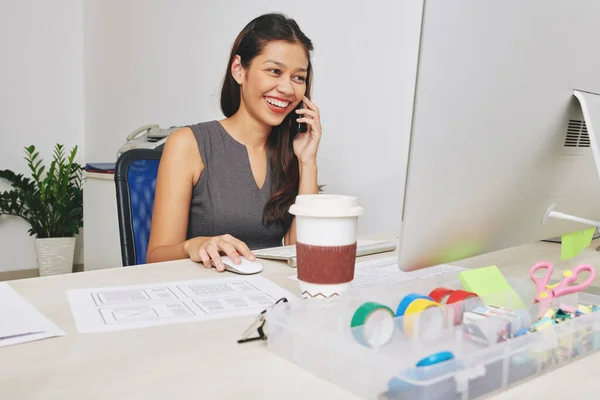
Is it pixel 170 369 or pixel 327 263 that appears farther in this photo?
pixel 327 263

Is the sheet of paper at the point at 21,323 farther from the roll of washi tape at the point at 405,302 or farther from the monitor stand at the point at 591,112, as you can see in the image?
the monitor stand at the point at 591,112

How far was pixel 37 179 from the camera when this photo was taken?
3.65 metres

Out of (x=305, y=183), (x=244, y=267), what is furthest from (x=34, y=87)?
(x=244, y=267)

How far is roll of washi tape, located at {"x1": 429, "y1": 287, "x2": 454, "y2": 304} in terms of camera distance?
65 centimetres

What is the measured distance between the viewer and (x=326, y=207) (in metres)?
0.66

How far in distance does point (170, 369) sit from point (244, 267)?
44 cm

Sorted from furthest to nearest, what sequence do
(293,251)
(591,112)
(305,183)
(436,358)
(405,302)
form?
(305,183)
(293,251)
(591,112)
(405,302)
(436,358)

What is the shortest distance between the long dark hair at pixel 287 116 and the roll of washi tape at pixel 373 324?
0.97 meters

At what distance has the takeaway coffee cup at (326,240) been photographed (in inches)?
26.4

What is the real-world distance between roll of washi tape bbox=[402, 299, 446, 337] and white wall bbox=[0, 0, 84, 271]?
12.1 ft

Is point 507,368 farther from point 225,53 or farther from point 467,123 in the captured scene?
point 225,53

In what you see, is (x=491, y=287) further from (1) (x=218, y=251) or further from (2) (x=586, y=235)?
(1) (x=218, y=251)

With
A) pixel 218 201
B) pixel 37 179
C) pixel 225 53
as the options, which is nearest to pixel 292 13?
pixel 225 53

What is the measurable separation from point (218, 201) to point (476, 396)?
3.49 feet
